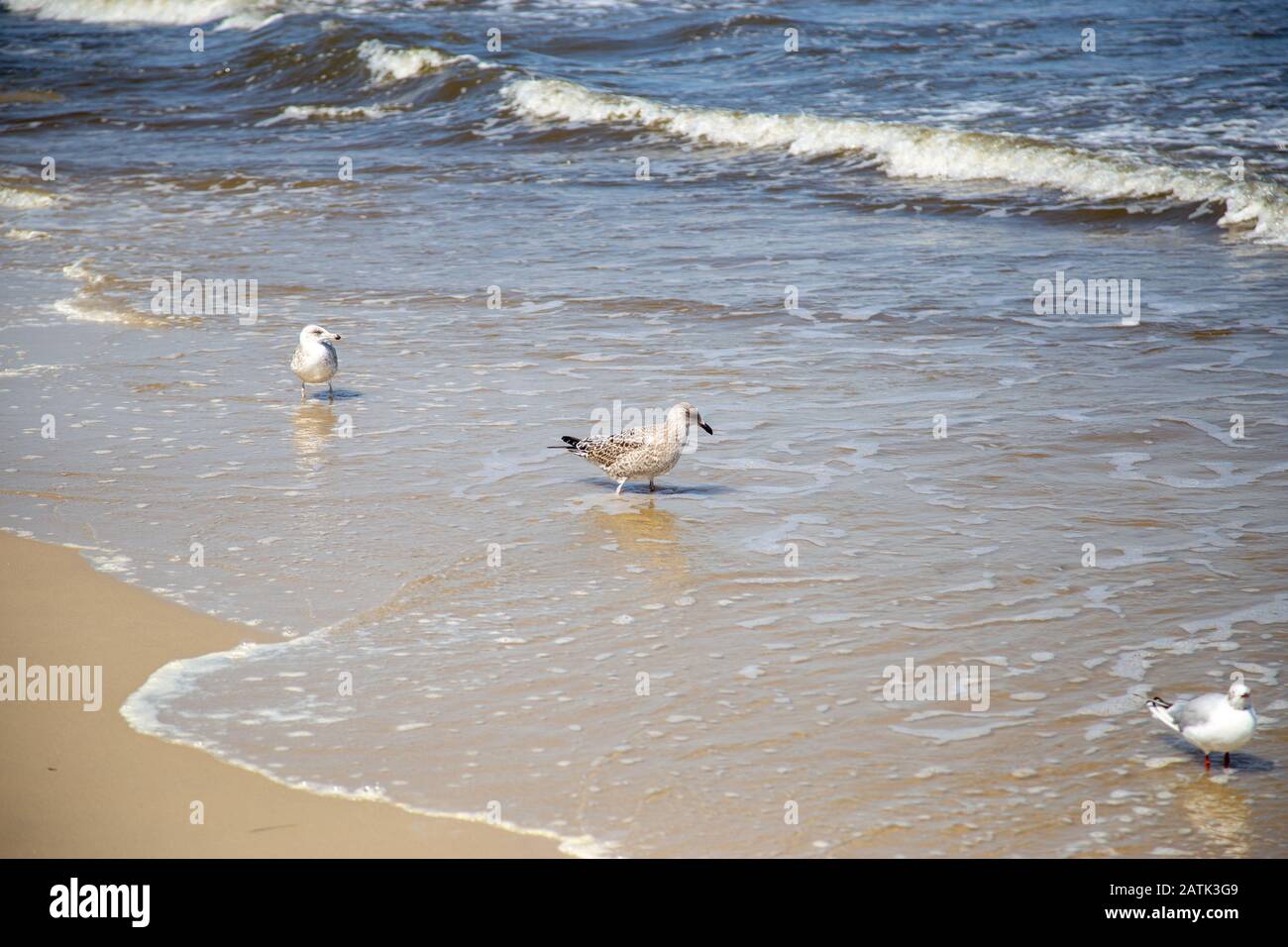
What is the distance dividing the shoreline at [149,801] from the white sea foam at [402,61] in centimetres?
2275

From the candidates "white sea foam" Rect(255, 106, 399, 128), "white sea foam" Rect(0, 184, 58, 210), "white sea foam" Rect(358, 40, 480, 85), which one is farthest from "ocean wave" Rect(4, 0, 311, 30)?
"white sea foam" Rect(0, 184, 58, 210)

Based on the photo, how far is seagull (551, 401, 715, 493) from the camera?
25.8 ft

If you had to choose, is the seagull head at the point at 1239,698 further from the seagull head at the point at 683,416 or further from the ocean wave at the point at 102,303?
the ocean wave at the point at 102,303

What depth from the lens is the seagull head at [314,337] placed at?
977 centimetres

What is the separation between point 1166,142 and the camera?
17.5m

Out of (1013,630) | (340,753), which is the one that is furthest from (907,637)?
(340,753)

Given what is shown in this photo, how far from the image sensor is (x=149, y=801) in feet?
16.0

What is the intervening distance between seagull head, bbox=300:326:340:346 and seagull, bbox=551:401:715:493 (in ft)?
8.88

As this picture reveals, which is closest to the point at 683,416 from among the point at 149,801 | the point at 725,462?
the point at 725,462

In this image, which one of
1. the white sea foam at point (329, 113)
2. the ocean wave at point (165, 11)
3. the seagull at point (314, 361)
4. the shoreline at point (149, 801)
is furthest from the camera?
the ocean wave at point (165, 11)

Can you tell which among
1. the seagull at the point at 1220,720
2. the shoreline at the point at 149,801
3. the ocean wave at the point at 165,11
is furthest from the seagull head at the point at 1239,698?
the ocean wave at the point at 165,11

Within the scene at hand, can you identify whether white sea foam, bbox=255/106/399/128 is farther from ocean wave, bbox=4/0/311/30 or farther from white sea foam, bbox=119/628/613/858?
white sea foam, bbox=119/628/613/858

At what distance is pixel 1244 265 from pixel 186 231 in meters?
11.2
